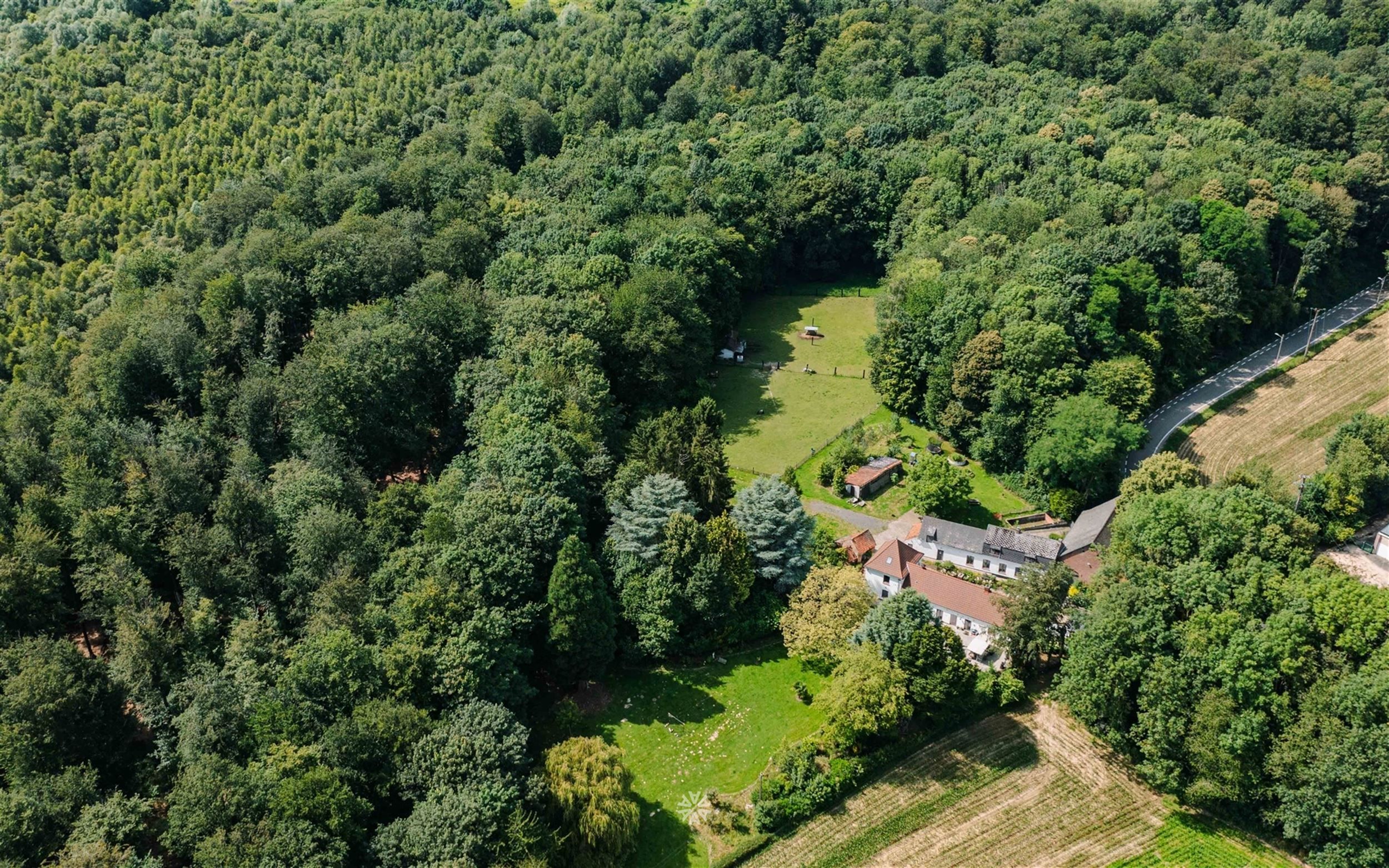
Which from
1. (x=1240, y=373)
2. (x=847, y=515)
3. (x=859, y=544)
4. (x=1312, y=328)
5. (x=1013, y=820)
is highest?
(x=859, y=544)

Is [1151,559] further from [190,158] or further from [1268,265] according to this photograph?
[190,158]

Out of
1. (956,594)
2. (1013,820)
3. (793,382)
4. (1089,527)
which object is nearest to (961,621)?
(956,594)

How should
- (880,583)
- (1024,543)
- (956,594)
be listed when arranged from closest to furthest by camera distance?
(956,594)
(880,583)
(1024,543)

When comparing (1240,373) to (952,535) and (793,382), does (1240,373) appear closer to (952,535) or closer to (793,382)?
(793,382)

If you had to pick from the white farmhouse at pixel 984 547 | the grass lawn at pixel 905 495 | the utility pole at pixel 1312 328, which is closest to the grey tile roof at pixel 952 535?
the white farmhouse at pixel 984 547

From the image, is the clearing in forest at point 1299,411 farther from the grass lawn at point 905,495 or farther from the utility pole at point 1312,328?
the grass lawn at point 905,495

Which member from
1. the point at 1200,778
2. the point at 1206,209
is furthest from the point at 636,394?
the point at 1206,209

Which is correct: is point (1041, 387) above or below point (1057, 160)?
below
